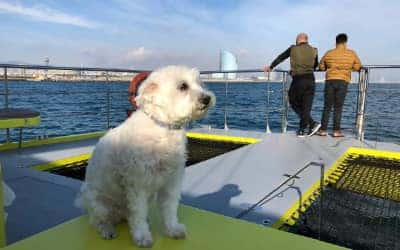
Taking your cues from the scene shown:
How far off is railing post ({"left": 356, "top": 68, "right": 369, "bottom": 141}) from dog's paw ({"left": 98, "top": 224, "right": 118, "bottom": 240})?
5.04 meters

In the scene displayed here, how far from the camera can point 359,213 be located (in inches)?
108

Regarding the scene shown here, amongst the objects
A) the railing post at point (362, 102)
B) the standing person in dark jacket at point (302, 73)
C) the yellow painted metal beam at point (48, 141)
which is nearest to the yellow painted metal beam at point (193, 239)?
the yellow painted metal beam at point (48, 141)

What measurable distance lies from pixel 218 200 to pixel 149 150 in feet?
4.47

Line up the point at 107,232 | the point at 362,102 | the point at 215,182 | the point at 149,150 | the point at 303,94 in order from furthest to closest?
the point at 362,102, the point at 303,94, the point at 215,182, the point at 107,232, the point at 149,150

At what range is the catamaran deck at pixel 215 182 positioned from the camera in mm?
2379

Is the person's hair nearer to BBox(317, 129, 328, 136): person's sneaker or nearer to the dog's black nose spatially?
BBox(317, 129, 328, 136): person's sneaker

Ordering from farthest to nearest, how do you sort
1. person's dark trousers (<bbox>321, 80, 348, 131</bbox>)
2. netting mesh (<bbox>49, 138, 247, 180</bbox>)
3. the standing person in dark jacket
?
person's dark trousers (<bbox>321, 80, 348, 131</bbox>) → the standing person in dark jacket → netting mesh (<bbox>49, 138, 247, 180</bbox>)

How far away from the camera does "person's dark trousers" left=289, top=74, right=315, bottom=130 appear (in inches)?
211

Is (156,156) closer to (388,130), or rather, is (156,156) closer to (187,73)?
(187,73)

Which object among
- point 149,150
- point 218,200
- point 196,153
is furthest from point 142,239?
point 196,153

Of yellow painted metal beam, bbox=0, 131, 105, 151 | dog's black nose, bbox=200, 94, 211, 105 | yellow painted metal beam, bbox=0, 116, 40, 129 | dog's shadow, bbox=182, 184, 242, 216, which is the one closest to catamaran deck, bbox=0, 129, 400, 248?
dog's shadow, bbox=182, 184, 242, 216

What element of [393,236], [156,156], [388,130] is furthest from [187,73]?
[388,130]

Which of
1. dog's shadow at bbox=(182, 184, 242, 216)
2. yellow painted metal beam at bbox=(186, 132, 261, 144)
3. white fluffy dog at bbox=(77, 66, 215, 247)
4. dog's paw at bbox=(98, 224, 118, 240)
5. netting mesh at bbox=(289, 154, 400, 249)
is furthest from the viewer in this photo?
yellow painted metal beam at bbox=(186, 132, 261, 144)

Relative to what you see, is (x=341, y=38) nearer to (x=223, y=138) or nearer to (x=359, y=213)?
(x=223, y=138)
